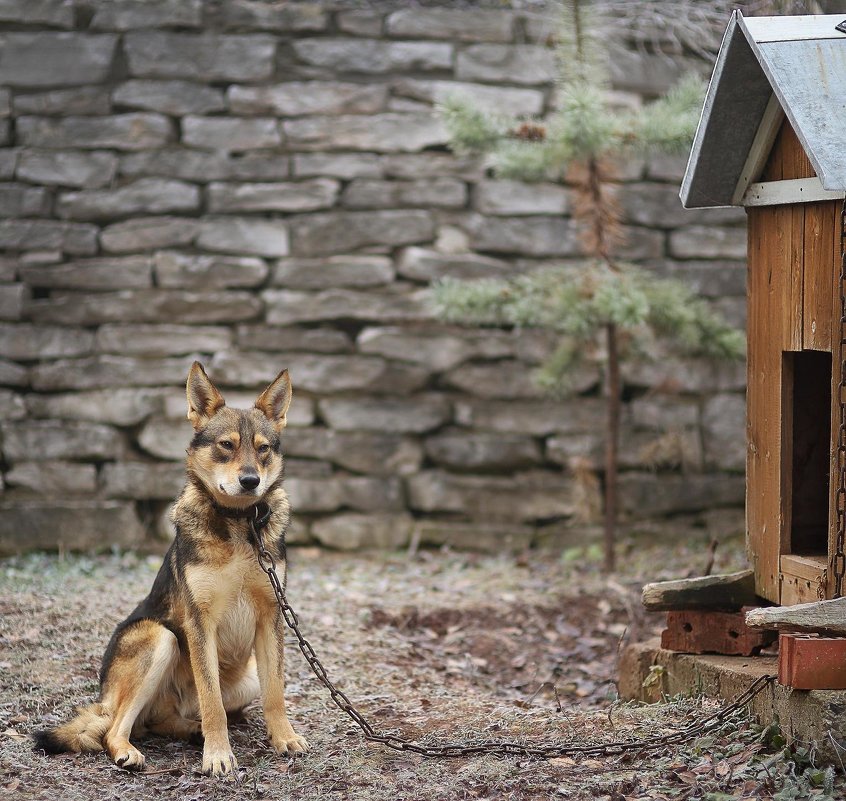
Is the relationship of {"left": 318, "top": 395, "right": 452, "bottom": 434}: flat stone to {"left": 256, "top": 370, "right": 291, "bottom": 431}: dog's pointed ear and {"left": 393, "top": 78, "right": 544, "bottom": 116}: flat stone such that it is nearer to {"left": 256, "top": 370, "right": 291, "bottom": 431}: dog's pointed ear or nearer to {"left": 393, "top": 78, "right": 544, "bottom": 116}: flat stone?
{"left": 393, "top": 78, "right": 544, "bottom": 116}: flat stone

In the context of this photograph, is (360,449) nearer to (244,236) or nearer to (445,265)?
(445,265)

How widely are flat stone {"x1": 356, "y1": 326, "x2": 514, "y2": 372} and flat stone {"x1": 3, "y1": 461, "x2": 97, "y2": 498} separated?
2.25m

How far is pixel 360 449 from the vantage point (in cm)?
757

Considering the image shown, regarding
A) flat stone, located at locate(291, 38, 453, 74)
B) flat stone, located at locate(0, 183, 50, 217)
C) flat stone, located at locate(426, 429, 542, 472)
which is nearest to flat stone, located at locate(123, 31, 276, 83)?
flat stone, located at locate(291, 38, 453, 74)

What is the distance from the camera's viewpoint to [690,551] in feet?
24.5

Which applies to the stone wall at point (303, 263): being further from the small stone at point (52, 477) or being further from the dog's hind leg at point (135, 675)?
the dog's hind leg at point (135, 675)

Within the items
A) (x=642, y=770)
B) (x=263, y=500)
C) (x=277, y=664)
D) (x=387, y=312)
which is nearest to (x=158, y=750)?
(x=277, y=664)

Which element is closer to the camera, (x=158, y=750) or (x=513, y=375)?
(x=158, y=750)

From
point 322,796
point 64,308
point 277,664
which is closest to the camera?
point 322,796

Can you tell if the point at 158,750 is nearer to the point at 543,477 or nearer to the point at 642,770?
the point at 642,770

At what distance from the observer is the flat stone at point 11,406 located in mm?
7441

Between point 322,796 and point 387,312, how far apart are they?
14.6 feet

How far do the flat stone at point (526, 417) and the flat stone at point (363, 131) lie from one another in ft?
6.57

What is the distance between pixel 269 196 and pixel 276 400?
3.55 m
